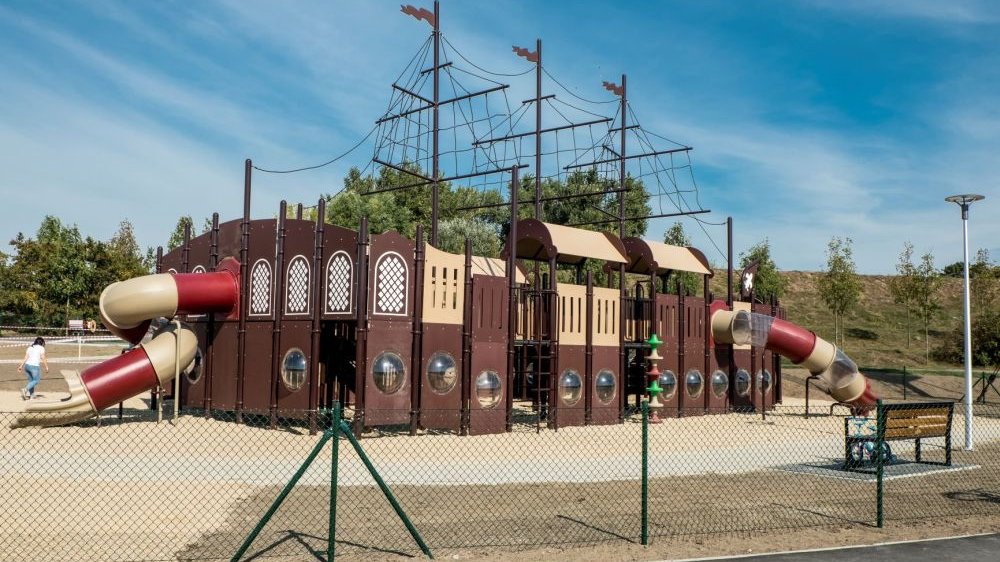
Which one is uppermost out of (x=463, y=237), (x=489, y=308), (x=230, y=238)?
(x=463, y=237)

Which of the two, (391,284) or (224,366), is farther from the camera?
(224,366)

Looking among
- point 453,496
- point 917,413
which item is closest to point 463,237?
point 917,413

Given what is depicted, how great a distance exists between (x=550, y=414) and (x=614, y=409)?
2.50 meters

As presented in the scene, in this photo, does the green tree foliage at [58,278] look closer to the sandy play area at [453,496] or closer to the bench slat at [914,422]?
the sandy play area at [453,496]

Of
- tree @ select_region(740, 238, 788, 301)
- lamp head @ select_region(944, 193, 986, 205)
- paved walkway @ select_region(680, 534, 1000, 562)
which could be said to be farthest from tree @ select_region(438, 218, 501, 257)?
paved walkway @ select_region(680, 534, 1000, 562)

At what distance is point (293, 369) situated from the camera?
55.5ft

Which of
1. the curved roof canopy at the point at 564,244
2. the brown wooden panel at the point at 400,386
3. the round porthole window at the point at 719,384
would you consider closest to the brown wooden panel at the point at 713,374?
the round porthole window at the point at 719,384

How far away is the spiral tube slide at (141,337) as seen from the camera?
15.9 metres

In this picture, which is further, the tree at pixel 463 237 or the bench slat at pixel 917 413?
the tree at pixel 463 237

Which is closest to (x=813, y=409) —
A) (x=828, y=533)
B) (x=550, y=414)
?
(x=550, y=414)

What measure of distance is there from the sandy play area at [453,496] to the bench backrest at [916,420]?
0.69 metres

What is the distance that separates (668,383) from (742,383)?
3.27 metres

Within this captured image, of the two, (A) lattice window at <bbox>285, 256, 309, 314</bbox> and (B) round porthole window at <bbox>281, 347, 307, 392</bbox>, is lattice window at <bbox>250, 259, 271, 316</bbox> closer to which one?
(A) lattice window at <bbox>285, 256, 309, 314</bbox>

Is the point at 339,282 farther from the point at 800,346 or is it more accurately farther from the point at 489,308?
the point at 800,346
